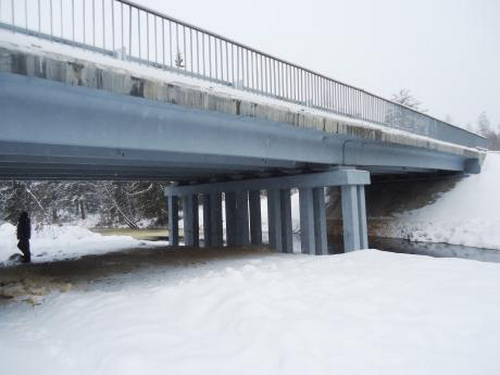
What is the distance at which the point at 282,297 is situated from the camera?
5.36 meters

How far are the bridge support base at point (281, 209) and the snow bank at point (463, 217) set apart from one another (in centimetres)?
876

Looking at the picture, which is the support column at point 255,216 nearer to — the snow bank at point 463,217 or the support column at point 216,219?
the support column at point 216,219

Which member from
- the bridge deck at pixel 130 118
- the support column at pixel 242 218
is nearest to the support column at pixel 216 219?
the support column at pixel 242 218

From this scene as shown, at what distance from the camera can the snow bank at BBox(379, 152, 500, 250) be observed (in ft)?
62.5

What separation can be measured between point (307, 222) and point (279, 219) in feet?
5.47

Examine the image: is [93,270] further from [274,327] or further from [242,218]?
[274,327]

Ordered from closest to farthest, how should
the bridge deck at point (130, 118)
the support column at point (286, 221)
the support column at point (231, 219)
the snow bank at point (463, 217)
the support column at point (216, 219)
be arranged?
the bridge deck at point (130, 118) < the support column at point (286, 221) < the support column at point (231, 219) < the support column at point (216, 219) < the snow bank at point (463, 217)

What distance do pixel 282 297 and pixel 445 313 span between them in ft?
6.36

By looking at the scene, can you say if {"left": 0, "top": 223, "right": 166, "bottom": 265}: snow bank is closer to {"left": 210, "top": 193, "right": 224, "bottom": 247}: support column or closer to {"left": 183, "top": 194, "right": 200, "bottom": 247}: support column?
{"left": 183, "top": 194, "right": 200, "bottom": 247}: support column

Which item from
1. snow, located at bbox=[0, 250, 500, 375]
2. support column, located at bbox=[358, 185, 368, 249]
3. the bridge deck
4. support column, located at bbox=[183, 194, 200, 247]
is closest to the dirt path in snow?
snow, located at bbox=[0, 250, 500, 375]

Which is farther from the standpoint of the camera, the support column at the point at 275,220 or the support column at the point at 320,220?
the support column at the point at 275,220

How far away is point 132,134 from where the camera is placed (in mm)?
7277

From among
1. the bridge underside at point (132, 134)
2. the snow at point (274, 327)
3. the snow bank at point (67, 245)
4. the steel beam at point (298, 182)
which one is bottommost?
the snow bank at point (67, 245)

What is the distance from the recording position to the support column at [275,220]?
1465 cm
